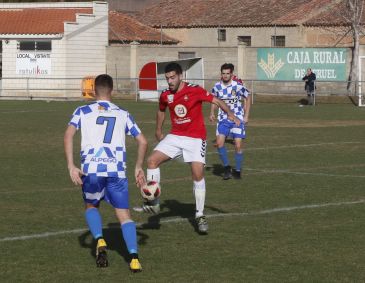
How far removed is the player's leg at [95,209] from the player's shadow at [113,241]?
0.50 metres

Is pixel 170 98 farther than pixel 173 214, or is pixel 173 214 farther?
pixel 173 214

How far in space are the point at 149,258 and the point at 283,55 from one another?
41.9m

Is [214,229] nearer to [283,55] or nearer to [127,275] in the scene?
[127,275]

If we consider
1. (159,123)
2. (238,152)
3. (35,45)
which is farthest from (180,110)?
(35,45)

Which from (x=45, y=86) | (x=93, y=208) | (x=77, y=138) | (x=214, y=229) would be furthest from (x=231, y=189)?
(x=45, y=86)

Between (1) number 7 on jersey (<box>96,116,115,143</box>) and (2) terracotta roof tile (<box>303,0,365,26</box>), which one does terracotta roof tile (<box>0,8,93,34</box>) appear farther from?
(1) number 7 on jersey (<box>96,116,115,143</box>)

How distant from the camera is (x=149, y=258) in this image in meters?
10.1

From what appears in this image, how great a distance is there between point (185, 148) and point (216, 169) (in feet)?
23.3

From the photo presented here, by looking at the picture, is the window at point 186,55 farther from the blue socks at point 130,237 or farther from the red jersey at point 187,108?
the blue socks at point 130,237

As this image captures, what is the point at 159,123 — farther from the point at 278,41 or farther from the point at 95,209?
the point at 278,41

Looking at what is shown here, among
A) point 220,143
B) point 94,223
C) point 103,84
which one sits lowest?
point 220,143

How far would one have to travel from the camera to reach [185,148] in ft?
40.1

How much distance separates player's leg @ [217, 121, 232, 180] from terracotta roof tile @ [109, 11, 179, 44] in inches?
1720

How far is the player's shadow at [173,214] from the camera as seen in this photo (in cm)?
1234
